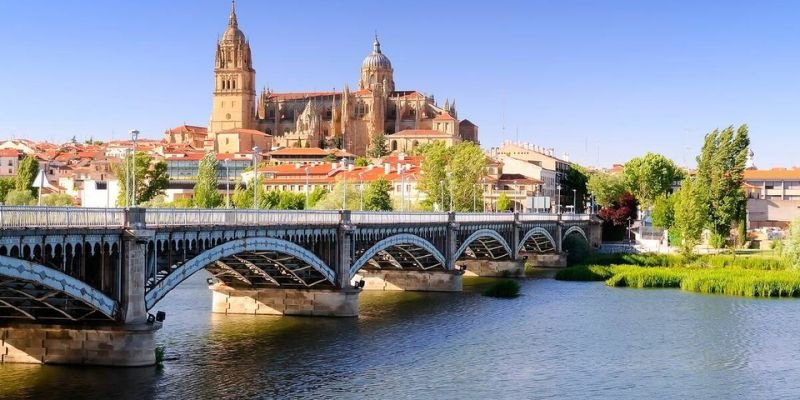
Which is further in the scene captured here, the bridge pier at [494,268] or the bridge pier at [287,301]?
the bridge pier at [494,268]

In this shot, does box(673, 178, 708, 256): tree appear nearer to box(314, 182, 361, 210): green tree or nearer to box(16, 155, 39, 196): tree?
box(314, 182, 361, 210): green tree

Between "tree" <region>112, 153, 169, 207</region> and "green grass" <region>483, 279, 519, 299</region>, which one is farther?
"tree" <region>112, 153, 169, 207</region>

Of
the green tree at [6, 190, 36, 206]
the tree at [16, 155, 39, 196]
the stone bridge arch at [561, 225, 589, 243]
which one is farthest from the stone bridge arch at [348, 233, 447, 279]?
the tree at [16, 155, 39, 196]

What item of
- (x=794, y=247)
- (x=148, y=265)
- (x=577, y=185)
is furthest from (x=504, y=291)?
(x=577, y=185)

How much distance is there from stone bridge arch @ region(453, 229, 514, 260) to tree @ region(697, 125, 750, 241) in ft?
81.5

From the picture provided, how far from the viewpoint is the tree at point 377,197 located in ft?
376

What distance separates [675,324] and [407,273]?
21330 millimetres

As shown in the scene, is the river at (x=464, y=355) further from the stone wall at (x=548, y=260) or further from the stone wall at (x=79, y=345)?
the stone wall at (x=548, y=260)

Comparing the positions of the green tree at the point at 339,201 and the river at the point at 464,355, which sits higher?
the green tree at the point at 339,201

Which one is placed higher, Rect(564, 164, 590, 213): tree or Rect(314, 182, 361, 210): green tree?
Rect(564, 164, 590, 213): tree

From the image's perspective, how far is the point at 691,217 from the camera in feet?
306

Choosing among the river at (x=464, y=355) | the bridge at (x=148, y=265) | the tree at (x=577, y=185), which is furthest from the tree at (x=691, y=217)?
the tree at (x=577, y=185)

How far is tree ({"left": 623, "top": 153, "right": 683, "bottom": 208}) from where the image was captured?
490 feet

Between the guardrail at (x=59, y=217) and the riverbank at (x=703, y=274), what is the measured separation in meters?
46.4
